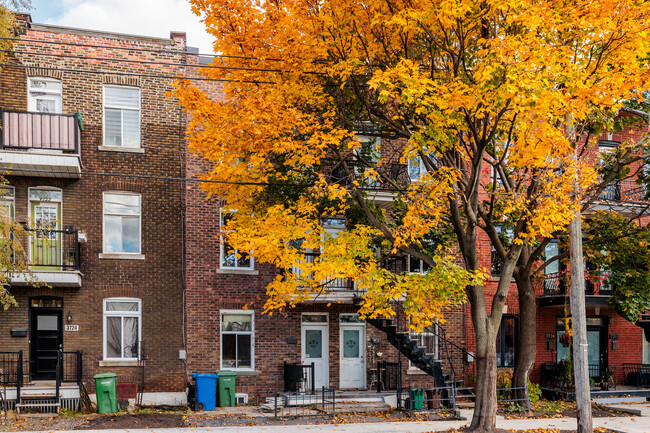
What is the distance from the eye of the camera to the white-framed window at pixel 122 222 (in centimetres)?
2059

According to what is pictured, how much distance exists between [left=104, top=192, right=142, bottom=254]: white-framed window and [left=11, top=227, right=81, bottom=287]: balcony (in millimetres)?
1130

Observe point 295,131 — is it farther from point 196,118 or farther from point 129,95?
point 129,95

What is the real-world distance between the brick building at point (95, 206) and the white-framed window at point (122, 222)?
0.03 meters

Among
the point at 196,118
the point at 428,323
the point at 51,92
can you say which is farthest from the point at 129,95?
the point at 428,323

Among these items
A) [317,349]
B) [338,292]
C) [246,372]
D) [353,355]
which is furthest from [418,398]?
[246,372]

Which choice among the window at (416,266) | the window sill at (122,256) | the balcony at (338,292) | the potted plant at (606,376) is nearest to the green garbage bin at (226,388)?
the balcony at (338,292)

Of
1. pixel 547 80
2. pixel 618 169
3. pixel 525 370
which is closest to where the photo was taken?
pixel 547 80

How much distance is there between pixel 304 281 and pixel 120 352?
8.15 metres

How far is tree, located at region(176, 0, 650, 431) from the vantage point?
13289 millimetres

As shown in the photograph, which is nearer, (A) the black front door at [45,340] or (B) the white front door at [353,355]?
(A) the black front door at [45,340]

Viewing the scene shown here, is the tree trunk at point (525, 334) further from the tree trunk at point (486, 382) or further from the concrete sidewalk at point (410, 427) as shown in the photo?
the tree trunk at point (486, 382)

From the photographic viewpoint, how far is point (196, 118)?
625 inches

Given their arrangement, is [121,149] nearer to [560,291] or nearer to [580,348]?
[580,348]

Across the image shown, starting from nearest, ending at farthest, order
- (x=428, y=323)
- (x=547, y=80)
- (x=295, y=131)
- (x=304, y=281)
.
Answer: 1. (x=547, y=80)
2. (x=428, y=323)
3. (x=304, y=281)
4. (x=295, y=131)
